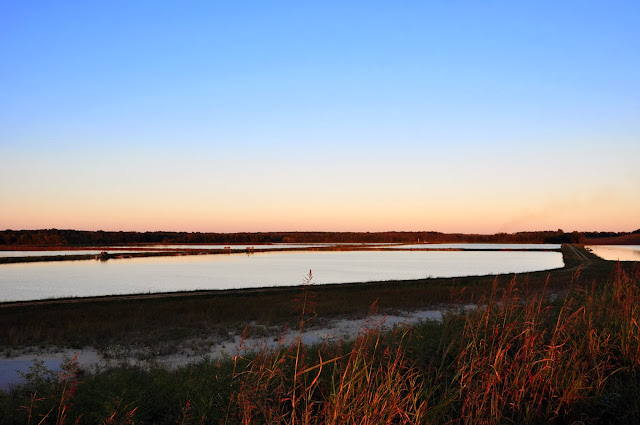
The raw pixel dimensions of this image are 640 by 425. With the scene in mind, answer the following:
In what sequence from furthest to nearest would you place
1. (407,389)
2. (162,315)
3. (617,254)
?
(617,254)
(162,315)
(407,389)

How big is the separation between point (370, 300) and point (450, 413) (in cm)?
1924

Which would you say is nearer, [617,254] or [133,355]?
[133,355]

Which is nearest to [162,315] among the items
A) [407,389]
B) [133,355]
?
[133,355]

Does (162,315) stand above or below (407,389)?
below

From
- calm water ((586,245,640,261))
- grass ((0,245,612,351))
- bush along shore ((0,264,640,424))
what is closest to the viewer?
bush along shore ((0,264,640,424))

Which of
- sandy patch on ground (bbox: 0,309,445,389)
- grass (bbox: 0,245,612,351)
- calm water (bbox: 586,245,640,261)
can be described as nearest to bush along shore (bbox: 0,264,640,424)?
grass (bbox: 0,245,612,351)

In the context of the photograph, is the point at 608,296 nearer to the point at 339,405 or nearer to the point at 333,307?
the point at 339,405

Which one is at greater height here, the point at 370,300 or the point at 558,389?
the point at 558,389

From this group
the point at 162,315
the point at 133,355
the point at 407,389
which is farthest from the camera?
the point at 162,315

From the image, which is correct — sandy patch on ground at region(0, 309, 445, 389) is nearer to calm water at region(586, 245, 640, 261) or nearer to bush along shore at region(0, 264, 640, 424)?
bush along shore at region(0, 264, 640, 424)

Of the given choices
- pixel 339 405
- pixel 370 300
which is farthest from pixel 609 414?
pixel 370 300

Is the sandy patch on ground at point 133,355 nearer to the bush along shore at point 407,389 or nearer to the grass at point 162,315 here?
the grass at point 162,315

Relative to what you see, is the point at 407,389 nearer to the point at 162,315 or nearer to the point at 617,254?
the point at 162,315

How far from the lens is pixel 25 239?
13812cm
